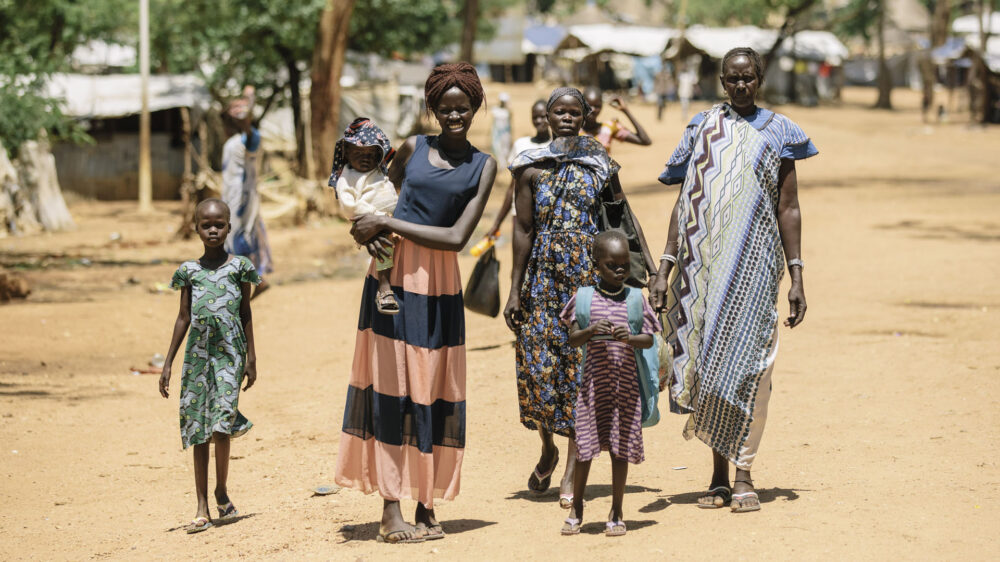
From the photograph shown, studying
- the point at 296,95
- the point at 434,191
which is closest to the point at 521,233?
the point at 434,191

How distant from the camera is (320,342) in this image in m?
9.96

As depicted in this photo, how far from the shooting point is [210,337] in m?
4.88

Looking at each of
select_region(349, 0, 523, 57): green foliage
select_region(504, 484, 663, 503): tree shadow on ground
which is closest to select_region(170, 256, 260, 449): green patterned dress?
select_region(504, 484, 663, 503): tree shadow on ground

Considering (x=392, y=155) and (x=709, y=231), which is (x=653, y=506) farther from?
(x=392, y=155)

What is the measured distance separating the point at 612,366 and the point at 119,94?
2110 cm

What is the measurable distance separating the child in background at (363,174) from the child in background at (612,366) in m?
0.84

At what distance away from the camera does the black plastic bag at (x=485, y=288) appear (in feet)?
24.1

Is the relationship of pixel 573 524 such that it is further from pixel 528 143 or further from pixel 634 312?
pixel 528 143

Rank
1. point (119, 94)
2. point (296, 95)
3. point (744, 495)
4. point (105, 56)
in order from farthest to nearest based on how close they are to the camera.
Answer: point (105, 56), point (296, 95), point (119, 94), point (744, 495)

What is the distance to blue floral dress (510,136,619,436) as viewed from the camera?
192 inches

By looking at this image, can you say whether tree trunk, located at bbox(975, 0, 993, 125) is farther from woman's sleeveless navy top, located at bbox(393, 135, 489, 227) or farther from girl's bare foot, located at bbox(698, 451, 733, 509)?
woman's sleeveless navy top, located at bbox(393, 135, 489, 227)

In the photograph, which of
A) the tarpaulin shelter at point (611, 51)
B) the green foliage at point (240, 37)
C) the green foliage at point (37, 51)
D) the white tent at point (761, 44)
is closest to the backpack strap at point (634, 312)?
the green foliage at point (37, 51)

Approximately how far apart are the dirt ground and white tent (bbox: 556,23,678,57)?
4046cm

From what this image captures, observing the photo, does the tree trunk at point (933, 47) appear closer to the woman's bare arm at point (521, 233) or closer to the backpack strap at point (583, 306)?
the woman's bare arm at point (521, 233)
